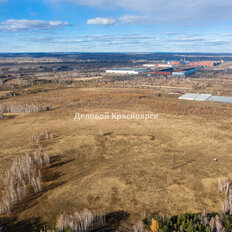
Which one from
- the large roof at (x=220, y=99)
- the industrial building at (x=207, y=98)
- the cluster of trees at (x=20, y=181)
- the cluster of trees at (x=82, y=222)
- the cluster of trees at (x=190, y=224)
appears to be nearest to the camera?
the cluster of trees at (x=190, y=224)

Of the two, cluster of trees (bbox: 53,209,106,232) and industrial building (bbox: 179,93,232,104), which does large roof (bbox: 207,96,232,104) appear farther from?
cluster of trees (bbox: 53,209,106,232)

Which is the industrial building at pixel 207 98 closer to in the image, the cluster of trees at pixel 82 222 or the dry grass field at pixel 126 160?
the dry grass field at pixel 126 160

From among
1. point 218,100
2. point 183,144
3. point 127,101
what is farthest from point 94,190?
point 218,100

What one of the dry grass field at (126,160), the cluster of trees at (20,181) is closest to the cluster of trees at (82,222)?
the dry grass field at (126,160)

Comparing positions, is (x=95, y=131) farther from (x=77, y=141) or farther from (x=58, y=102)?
(x=58, y=102)

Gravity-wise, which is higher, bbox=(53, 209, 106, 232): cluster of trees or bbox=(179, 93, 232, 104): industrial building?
bbox=(179, 93, 232, 104): industrial building

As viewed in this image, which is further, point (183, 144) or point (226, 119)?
point (226, 119)

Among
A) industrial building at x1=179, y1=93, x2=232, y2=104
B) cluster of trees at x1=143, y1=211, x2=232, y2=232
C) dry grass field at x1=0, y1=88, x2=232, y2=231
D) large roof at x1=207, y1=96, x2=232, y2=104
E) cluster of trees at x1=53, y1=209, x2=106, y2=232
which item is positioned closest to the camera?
cluster of trees at x1=143, y1=211, x2=232, y2=232

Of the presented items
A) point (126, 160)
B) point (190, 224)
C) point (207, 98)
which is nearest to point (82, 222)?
point (190, 224)

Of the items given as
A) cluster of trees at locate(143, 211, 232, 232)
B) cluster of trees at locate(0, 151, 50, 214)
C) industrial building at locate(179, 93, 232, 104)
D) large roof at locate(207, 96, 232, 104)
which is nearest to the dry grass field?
cluster of trees at locate(0, 151, 50, 214)
